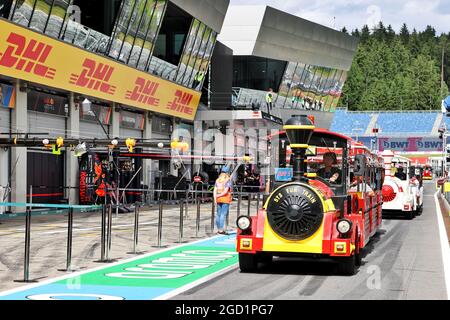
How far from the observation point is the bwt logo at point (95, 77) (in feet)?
91.0

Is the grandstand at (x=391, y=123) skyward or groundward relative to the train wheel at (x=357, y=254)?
skyward

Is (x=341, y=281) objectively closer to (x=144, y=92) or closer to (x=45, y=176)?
(x=45, y=176)

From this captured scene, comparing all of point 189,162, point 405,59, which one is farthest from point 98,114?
point 405,59

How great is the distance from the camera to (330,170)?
1330 cm

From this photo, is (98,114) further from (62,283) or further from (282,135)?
(62,283)

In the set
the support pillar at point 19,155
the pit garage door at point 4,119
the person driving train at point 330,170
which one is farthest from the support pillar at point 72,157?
the person driving train at point 330,170

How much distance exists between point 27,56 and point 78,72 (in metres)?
3.77

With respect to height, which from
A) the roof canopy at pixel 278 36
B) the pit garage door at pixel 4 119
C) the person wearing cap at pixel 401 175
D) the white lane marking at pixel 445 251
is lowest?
the white lane marking at pixel 445 251

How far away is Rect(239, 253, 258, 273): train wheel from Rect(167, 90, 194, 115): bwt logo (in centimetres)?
2609

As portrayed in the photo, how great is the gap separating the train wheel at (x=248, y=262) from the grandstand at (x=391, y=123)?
360 ft

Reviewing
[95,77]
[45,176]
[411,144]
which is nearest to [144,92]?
[95,77]

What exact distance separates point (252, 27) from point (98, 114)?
2391 cm

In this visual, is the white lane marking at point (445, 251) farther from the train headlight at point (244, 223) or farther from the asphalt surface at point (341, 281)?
the train headlight at point (244, 223)

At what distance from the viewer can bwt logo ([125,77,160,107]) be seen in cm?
3288
